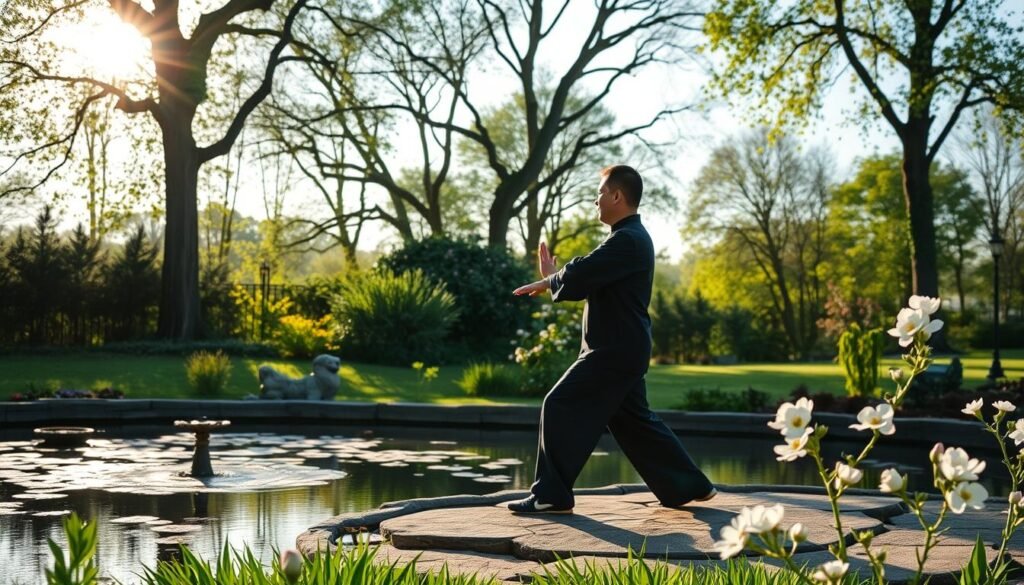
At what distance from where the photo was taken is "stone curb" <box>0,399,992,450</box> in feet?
44.9

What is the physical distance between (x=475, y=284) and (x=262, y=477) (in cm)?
1551

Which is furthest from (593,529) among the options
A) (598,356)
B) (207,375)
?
(207,375)

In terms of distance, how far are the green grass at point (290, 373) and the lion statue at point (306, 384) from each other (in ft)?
3.18

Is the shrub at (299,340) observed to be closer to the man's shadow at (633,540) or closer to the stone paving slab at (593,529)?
the stone paving slab at (593,529)

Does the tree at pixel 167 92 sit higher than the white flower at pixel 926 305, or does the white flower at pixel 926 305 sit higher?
the tree at pixel 167 92

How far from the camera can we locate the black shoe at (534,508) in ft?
20.7

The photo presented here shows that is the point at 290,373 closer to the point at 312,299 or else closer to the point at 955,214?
the point at 312,299

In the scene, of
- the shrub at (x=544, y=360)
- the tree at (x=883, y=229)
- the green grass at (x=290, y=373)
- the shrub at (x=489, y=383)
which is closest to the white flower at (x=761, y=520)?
the green grass at (x=290, y=373)

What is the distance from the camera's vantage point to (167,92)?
939 inches

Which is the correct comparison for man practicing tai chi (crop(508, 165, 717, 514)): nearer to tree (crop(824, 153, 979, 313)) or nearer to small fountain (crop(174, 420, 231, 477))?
small fountain (crop(174, 420, 231, 477))

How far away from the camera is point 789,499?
7.02 metres

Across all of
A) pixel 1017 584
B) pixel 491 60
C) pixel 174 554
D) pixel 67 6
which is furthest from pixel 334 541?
pixel 491 60

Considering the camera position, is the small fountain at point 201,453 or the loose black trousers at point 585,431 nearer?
the loose black trousers at point 585,431

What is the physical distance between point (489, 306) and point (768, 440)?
12.0 metres
